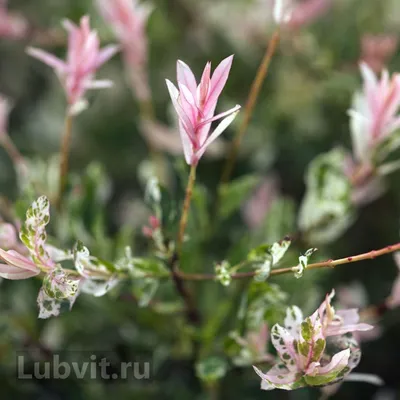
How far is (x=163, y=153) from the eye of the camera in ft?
2.53

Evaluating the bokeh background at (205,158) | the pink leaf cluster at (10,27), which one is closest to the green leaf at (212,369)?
the bokeh background at (205,158)

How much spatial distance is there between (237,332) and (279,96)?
0.38 meters

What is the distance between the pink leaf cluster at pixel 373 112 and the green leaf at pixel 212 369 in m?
0.22

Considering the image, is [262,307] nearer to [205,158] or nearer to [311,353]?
[311,353]

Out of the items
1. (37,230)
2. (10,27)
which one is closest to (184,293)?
(37,230)

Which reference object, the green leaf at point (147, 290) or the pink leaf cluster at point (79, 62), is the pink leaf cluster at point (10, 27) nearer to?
the pink leaf cluster at point (79, 62)

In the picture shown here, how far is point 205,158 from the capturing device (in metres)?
0.74

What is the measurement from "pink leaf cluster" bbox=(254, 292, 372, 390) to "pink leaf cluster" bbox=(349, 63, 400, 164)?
0.55 feet

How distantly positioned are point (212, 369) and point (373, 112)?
25 centimetres

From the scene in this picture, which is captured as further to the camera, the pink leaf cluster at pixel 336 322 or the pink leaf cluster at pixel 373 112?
the pink leaf cluster at pixel 373 112

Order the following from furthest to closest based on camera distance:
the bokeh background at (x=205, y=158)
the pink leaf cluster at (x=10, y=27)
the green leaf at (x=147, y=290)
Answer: the pink leaf cluster at (x=10, y=27) → the bokeh background at (x=205, y=158) → the green leaf at (x=147, y=290)

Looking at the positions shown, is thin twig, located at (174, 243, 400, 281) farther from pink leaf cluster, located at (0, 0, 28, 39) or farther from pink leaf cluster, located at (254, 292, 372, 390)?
pink leaf cluster, located at (0, 0, 28, 39)

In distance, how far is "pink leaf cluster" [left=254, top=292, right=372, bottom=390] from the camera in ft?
1.29

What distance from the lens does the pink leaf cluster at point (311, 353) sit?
0.39 metres
